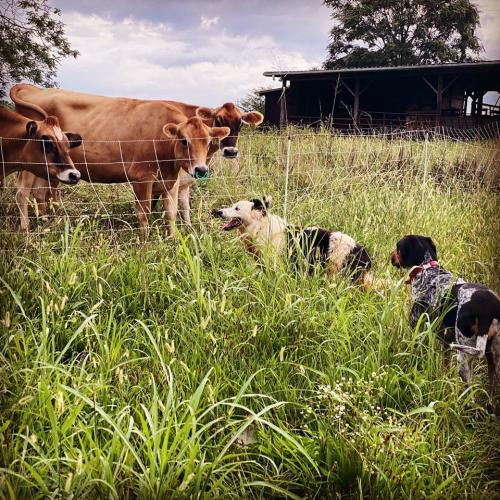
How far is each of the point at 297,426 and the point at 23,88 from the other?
1.66 meters

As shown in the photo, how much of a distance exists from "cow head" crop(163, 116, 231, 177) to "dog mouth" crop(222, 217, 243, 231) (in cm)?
31

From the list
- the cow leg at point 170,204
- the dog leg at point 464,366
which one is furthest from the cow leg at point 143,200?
the dog leg at point 464,366

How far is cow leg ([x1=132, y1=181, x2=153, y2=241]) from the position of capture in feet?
9.98

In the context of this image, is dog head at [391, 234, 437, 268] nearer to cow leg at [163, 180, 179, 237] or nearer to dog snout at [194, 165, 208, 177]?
dog snout at [194, 165, 208, 177]

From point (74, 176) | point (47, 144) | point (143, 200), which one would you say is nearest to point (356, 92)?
point (74, 176)

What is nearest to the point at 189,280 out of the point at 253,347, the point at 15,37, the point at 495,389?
the point at 253,347

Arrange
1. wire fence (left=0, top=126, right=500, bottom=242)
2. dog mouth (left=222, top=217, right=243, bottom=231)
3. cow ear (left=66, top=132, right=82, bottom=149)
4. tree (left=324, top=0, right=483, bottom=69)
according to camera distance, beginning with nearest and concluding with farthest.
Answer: tree (left=324, top=0, right=483, bottom=69) → cow ear (left=66, top=132, right=82, bottom=149) → wire fence (left=0, top=126, right=500, bottom=242) → dog mouth (left=222, top=217, right=243, bottom=231)

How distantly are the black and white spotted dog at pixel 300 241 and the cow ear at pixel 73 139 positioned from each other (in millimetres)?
902

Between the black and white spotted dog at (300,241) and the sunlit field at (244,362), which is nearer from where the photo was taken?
the sunlit field at (244,362)

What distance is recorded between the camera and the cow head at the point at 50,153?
7.93 ft

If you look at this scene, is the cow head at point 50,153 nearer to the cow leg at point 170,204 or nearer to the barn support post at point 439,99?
the cow leg at point 170,204

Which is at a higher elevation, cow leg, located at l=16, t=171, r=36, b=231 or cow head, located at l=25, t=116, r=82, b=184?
cow head, located at l=25, t=116, r=82, b=184

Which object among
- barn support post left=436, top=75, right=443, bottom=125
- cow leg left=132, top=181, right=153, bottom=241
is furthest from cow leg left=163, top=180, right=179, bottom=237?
barn support post left=436, top=75, right=443, bottom=125

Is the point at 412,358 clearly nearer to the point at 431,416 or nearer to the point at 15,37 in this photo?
the point at 431,416
